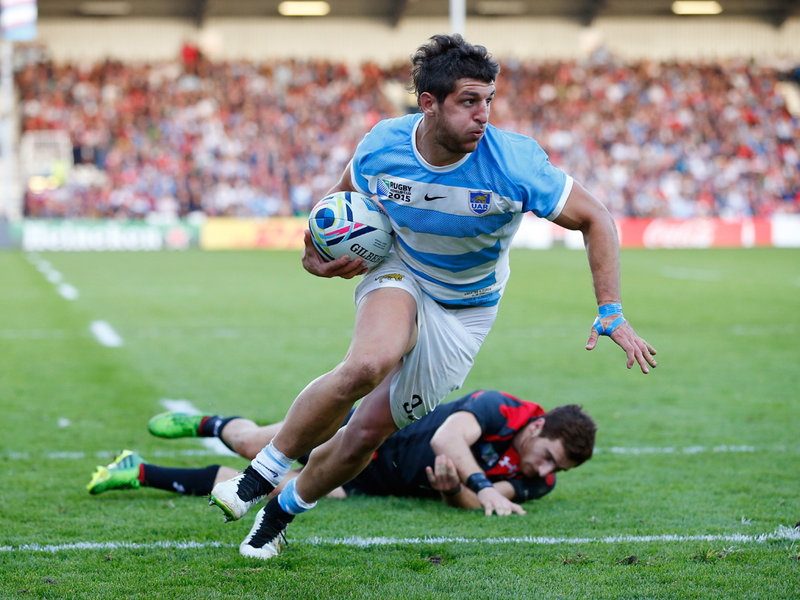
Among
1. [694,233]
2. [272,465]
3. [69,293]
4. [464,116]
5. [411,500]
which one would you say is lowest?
[694,233]

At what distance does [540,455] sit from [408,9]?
35377mm

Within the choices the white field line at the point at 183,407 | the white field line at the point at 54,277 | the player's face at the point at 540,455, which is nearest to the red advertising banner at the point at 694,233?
the white field line at the point at 54,277

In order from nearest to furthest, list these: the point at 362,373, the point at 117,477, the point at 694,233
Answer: the point at 362,373 < the point at 117,477 < the point at 694,233

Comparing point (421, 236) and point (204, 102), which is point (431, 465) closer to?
point (421, 236)

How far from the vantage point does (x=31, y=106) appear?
1299 inches

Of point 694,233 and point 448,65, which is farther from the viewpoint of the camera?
point 694,233

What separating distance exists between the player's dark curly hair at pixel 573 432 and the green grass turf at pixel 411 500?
0.31 metres

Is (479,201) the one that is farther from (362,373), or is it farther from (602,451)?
(602,451)

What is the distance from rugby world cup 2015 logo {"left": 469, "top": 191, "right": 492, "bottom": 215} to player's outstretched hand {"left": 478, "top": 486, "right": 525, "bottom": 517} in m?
1.45

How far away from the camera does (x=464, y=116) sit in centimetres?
401

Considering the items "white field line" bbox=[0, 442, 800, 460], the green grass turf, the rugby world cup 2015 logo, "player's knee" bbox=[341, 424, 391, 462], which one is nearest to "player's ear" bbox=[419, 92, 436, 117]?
the rugby world cup 2015 logo

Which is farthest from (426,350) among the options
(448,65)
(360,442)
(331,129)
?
(331,129)

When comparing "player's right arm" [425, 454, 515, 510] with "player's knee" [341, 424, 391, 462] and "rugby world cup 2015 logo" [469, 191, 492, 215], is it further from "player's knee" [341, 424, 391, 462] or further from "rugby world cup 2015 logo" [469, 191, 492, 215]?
"rugby world cup 2015 logo" [469, 191, 492, 215]

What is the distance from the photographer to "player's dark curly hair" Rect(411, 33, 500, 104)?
13.3 feet
